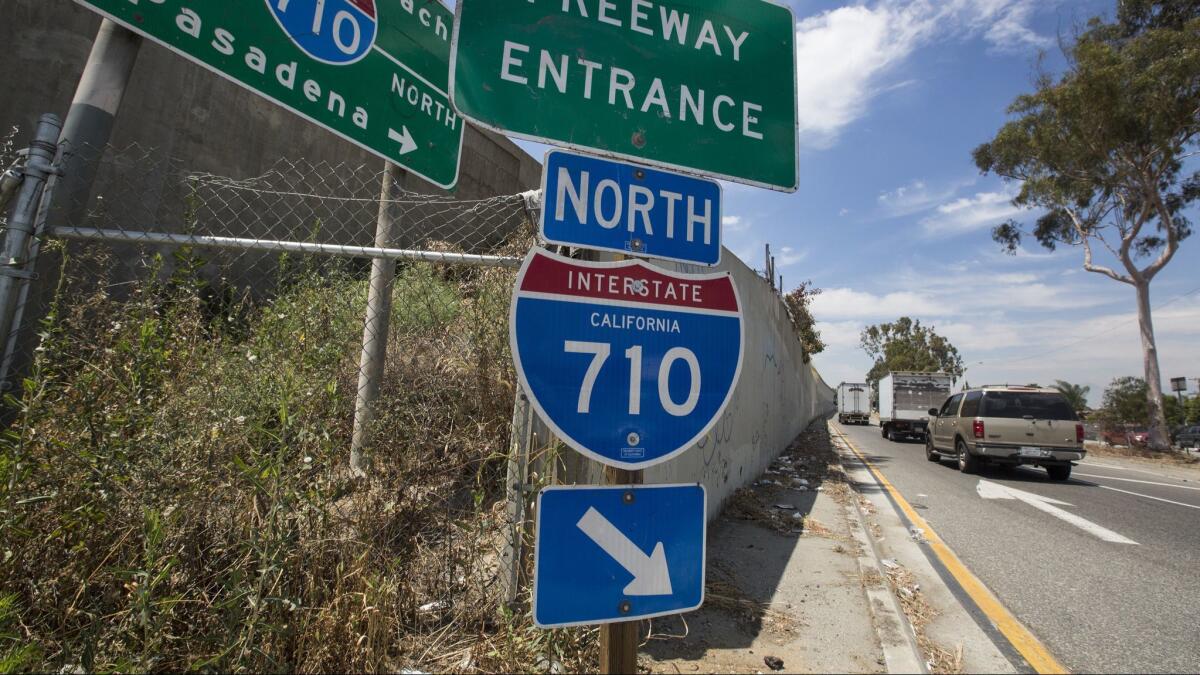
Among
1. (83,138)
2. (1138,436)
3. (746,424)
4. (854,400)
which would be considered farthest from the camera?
(854,400)

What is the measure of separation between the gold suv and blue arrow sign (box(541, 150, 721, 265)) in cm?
1129

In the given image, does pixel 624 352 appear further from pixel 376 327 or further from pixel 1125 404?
pixel 1125 404

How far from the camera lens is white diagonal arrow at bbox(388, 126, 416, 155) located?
118 inches

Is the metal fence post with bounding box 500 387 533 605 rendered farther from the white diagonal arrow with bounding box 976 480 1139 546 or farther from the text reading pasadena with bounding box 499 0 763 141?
the white diagonal arrow with bounding box 976 480 1139 546

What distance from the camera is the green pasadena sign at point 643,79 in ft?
5.65

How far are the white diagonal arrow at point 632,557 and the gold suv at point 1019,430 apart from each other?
1139 centimetres

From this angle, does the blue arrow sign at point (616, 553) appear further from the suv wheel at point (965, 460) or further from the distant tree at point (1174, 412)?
the distant tree at point (1174, 412)

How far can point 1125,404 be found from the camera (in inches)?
1651

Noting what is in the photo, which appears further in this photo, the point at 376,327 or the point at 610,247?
the point at 376,327

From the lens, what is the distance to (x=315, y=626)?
7.05 feet

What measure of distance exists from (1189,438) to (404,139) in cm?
3916

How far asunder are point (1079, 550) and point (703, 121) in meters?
6.16

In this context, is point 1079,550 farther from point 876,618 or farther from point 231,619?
point 231,619

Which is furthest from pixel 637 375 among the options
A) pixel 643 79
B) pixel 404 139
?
pixel 404 139
